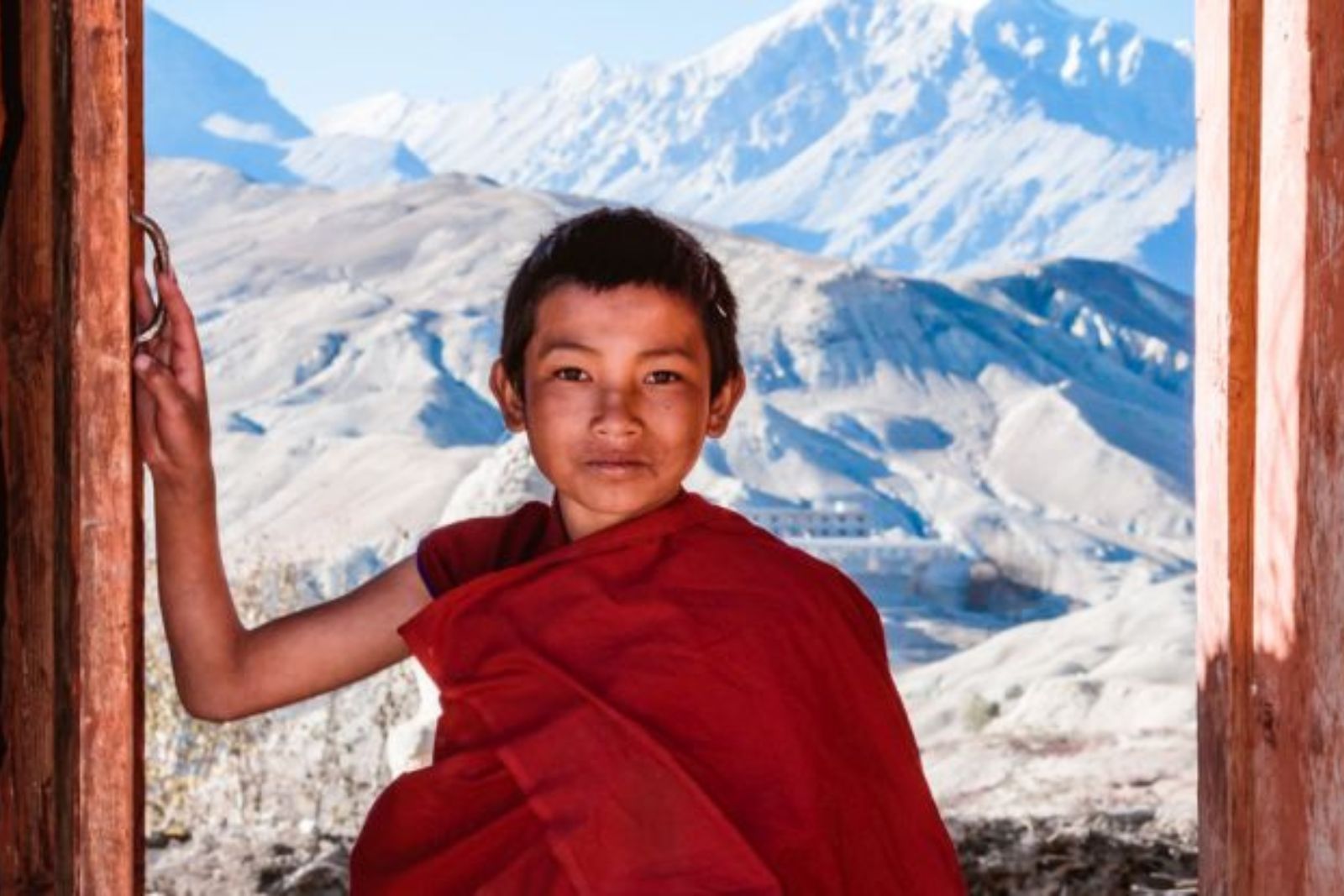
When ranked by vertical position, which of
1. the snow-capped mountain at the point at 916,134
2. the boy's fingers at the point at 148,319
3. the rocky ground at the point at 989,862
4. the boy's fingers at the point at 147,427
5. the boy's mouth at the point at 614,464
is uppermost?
the snow-capped mountain at the point at 916,134

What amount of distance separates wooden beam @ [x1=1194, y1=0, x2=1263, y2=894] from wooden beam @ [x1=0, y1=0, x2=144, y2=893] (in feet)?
4.30

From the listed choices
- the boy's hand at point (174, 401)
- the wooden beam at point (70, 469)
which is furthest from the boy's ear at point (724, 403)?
the wooden beam at point (70, 469)

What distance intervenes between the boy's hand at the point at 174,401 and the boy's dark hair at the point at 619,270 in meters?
0.33

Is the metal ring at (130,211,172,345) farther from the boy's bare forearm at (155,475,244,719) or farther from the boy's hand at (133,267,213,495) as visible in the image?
the boy's bare forearm at (155,475,244,719)

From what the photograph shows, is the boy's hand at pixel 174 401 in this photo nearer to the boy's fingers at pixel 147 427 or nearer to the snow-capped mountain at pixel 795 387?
the boy's fingers at pixel 147 427

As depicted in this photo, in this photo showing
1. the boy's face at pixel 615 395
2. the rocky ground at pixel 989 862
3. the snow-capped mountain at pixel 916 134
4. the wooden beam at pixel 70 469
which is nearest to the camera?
the wooden beam at pixel 70 469

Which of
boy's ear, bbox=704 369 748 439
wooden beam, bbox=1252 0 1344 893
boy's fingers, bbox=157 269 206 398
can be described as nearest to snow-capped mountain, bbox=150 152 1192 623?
wooden beam, bbox=1252 0 1344 893

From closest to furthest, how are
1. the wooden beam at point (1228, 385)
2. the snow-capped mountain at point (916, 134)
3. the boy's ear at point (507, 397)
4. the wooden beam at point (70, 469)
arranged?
the wooden beam at point (70, 469) < the boy's ear at point (507, 397) < the wooden beam at point (1228, 385) < the snow-capped mountain at point (916, 134)

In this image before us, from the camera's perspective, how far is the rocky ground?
488cm

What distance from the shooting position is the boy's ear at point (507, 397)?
84.7 inches

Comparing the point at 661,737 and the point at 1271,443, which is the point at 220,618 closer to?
the point at 661,737

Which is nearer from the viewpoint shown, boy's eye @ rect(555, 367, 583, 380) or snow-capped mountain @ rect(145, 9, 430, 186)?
boy's eye @ rect(555, 367, 583, 380)

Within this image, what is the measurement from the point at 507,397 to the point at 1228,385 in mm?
907

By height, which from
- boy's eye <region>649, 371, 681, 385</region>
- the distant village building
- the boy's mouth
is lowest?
the boy's mouth
